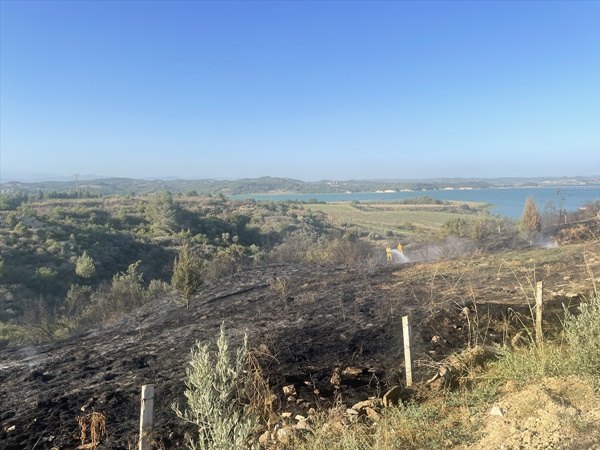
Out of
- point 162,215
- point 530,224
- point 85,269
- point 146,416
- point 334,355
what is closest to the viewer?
point 146,416

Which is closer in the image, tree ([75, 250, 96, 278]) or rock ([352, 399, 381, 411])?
rock ([352, 399, 381, 411])

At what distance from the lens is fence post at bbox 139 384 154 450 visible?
9.49 feet

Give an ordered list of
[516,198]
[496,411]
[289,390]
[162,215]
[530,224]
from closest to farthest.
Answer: [496,411] < [289,390] < [530,224] < [162,215] < [516,198]

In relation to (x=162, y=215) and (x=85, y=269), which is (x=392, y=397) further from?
(x=162, y=215)

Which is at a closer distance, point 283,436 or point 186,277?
point 283,436

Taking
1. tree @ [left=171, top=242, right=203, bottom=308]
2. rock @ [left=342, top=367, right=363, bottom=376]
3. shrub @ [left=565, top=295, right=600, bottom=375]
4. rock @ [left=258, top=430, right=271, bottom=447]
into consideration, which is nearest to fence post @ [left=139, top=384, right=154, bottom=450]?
rock @ [left=258, top=430, right=271, bottom=447]

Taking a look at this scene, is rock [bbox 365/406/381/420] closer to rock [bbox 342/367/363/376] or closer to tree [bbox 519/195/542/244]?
rock [bbox 342/367/363/376]

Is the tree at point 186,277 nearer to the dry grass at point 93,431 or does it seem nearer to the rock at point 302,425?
the dry grass at point 93,431

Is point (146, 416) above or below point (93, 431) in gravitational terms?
above

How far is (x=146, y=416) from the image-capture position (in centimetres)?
296

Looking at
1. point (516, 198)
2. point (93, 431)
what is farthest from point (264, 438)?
point (516, 198)

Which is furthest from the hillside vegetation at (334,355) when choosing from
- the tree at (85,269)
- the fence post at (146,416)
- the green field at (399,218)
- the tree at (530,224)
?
the green field at (399,218)

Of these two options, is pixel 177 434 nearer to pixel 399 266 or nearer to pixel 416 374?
pixel 416 374

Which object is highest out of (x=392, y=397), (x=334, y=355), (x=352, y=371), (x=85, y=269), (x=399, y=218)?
(x=392, y=397)
